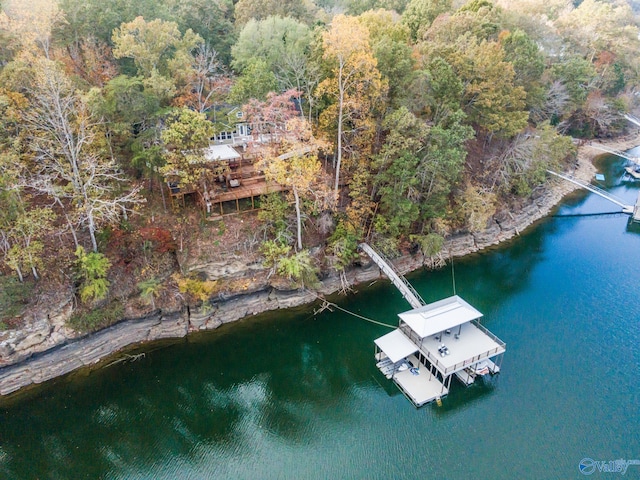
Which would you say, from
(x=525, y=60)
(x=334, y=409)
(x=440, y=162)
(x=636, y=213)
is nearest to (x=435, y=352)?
(x=334, y=409)

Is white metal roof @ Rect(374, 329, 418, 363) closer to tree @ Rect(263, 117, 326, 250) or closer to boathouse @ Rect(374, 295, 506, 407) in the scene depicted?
boathouse @ Rect(374, 295, 506, 407)

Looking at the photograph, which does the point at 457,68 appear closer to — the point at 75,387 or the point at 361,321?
the point at 361,321

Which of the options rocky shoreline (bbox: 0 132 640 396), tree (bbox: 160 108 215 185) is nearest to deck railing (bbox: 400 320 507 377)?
rocky shoreline (bbox: 0 132 640 396)

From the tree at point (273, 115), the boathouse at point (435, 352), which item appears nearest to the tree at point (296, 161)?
the tree at point (273, 115)

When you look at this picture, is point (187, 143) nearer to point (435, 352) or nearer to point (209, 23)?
point (435, 352)

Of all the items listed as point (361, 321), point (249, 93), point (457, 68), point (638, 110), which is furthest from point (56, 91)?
point (638, 110)

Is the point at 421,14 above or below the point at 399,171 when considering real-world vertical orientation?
above

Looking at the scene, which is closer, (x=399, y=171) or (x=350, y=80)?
(x=350, y=80)
